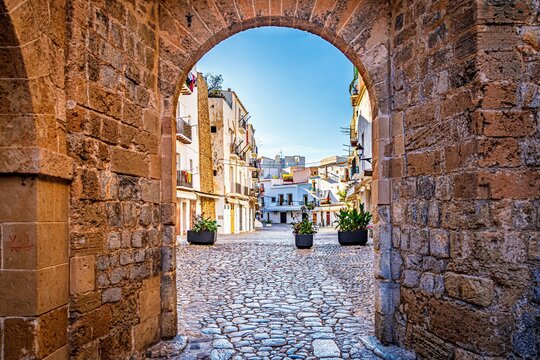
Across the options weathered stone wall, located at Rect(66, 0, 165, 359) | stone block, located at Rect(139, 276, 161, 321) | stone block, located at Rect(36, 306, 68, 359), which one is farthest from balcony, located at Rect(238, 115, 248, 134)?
stone block, located at Rect(36, 306, 68, 359)

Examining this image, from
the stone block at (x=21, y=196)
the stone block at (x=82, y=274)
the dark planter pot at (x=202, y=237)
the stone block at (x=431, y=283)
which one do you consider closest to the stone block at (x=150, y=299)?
the stone block at (x=82, y=274)

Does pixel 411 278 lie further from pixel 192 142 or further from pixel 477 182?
pixel 192 142

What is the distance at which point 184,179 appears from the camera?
20219 millimetres

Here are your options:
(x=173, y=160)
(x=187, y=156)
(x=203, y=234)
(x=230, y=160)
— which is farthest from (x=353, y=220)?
(x=230, y=160)

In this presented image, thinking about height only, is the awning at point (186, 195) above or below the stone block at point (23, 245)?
above

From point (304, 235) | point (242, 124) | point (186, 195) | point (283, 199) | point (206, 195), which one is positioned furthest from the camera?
point (283, 199)

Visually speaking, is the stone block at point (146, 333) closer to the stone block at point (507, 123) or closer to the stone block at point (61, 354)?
the stone block at point (61, 354)

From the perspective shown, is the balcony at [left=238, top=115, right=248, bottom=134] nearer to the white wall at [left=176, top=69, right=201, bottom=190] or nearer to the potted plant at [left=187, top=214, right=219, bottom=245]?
Result: the white wall at [left=176, top=69, right=201, bottom=190]

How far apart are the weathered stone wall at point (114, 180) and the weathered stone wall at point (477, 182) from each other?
7.46ft

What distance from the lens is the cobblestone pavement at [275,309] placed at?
3930 millimetres

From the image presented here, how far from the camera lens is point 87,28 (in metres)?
3.13

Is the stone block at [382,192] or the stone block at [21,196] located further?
the stone block at [382,192]

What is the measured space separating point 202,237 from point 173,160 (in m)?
10.1

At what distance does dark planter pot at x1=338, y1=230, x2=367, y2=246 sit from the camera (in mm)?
13039
